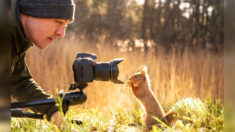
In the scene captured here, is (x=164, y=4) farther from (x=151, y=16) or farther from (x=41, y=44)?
(x=41, y=44)

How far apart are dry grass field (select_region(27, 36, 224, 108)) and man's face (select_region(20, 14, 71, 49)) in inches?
27.3

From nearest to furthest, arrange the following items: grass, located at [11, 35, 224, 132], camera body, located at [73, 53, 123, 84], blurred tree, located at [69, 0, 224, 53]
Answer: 1. camera body, located at [73, 53, 123, 84]
2. grass, located at [11, 35, 224, 132]
3. blurred tree, located at [69, 0, 224, 53]

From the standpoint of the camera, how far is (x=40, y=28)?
976mm

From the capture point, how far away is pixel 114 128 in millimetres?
1159

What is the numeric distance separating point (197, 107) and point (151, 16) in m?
1.64

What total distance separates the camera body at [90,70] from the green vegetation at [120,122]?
19 centimetres

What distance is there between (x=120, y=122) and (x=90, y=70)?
1.36 ft

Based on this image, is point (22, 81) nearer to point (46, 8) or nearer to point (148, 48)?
point (46, 8)

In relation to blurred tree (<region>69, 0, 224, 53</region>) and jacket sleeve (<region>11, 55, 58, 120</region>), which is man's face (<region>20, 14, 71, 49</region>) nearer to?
jacket sleeve (<region>11, 55, 58, 120</region>)

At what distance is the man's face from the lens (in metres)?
0.97

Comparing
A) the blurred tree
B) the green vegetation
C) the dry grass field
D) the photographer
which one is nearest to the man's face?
the photographer

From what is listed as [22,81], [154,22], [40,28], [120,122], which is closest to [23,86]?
[22,81]

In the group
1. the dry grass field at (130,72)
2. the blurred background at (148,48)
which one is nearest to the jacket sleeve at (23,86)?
the blurred background at (148,48)

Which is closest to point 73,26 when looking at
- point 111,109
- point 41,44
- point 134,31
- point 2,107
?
point 134,31
